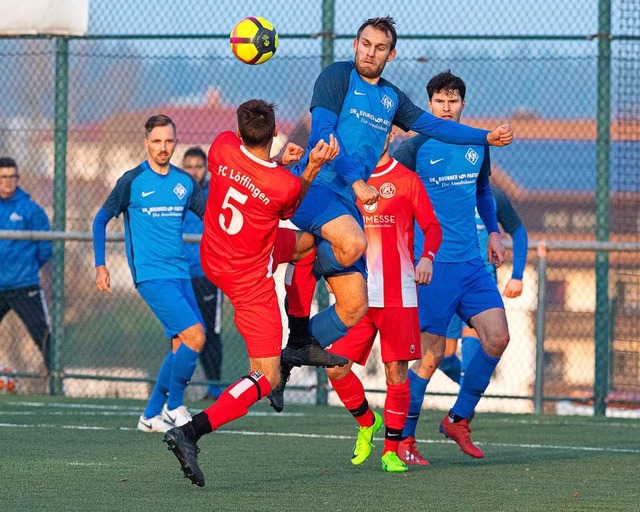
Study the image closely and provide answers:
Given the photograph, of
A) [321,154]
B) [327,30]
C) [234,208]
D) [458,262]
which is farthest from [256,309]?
[327,30]

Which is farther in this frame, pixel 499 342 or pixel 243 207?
pixel 499 342

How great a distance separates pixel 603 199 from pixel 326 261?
5.84 metres

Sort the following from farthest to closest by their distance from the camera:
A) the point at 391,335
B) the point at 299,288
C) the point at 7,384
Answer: the point at 7,384, the point at 391,335, the point at 299,288

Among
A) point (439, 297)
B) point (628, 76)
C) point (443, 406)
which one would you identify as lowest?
point (443, 406)

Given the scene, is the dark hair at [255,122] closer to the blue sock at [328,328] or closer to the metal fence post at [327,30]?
the blue sock at [328,328]

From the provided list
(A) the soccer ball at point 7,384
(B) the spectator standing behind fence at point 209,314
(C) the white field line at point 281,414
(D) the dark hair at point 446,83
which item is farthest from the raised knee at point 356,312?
(A) the soccer ball at point 7,384

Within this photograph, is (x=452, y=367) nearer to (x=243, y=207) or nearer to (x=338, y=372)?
(x=338, y=372)

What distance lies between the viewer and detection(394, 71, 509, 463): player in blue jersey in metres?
8.63

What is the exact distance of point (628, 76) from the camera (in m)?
12.8

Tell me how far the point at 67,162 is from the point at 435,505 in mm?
8178

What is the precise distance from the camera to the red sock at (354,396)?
27.0 feet

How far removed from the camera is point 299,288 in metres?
7.83

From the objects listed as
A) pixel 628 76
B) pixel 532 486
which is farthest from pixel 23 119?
pixel 532 486

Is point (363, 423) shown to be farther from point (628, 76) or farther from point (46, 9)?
point (46, 9)
